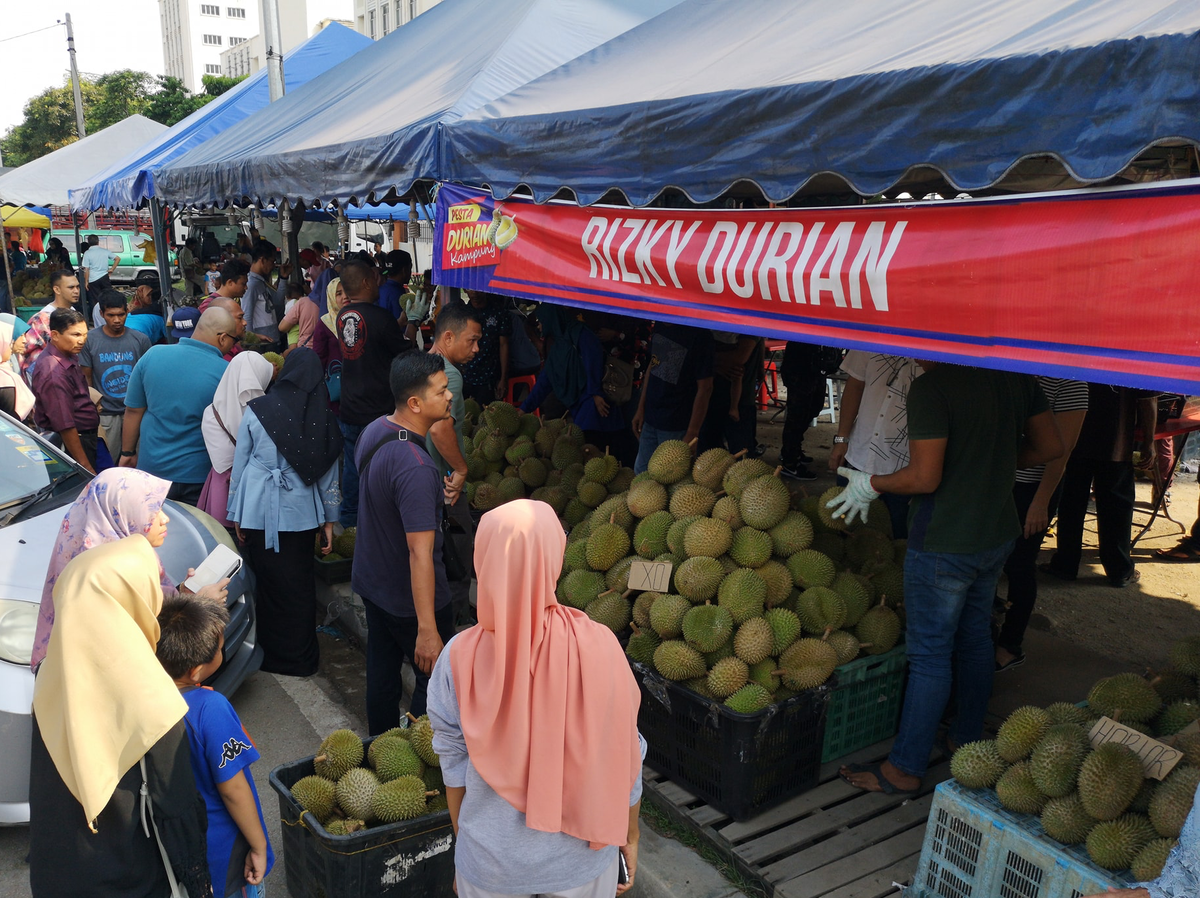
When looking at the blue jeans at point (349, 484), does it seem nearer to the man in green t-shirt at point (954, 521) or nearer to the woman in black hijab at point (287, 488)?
the woman in black hijab at point (287, 488)

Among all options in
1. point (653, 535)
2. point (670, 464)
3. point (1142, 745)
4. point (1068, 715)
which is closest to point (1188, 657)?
point (1068, 715)

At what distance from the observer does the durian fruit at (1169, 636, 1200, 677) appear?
2.76m

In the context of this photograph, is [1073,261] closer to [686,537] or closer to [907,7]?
[907,7]

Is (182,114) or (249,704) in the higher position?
(182,114)

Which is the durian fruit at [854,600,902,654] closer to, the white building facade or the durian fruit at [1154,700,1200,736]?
the durian fruit at [1154,700,1200,736]

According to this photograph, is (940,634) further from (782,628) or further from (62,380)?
(62,380)

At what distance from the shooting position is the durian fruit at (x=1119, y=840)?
2.21 metres

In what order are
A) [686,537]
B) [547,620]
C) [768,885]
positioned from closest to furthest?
[547,620] < [768,885] < [686,537]

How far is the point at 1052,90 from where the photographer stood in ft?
7.07

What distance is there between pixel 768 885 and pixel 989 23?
2841mm

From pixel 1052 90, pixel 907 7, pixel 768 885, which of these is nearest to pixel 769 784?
pixel 768 885

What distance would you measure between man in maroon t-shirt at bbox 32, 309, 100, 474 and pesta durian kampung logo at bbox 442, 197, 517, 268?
279 cm

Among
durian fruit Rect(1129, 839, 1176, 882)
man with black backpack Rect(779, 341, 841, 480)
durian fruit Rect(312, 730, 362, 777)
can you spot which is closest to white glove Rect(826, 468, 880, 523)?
durian fruit Rect(1129, 839, 1176, 882)

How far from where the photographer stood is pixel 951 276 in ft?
7.90
